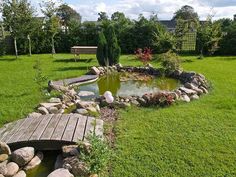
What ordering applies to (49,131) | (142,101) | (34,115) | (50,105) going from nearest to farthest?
(49,131), (34,115), (50,105), (142,101)

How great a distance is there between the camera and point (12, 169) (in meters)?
3.87

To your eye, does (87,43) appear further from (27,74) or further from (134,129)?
(134,129)

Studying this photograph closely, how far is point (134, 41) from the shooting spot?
17.2m

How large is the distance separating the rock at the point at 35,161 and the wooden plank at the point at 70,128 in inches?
16.0

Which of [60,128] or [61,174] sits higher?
[60,128]

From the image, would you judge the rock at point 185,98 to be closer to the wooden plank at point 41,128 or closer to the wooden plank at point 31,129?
the wooden plank at point 41,128

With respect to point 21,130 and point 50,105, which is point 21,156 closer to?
point 21,130

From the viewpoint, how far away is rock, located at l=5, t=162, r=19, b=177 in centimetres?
380

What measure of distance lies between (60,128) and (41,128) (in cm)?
30

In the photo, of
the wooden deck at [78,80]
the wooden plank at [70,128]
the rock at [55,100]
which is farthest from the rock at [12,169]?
the wooden deck at [78,80]

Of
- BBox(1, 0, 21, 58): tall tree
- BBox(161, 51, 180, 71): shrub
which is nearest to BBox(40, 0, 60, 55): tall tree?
BBox(1, 0, 21, 58): tall tree

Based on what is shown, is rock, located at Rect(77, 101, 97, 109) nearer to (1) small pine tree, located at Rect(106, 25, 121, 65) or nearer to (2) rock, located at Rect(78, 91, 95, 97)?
(2) rock, located at Rect(78, 91, 95, 97)

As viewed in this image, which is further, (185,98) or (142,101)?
(185,98)

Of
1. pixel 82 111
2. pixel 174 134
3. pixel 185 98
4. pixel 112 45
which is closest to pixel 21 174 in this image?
pixel 82 111
